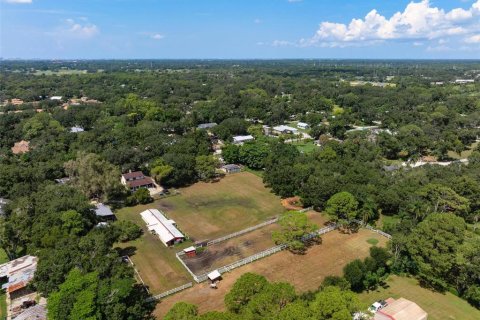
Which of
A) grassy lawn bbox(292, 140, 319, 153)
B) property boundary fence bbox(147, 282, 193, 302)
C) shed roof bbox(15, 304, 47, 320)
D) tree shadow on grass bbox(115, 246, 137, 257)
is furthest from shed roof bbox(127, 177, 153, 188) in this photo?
grassy lawn bbox(292, 140, 319, 153)

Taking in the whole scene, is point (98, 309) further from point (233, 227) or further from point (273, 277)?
point (233, 227)

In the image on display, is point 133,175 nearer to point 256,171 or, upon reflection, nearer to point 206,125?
point 256,171

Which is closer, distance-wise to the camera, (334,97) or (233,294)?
(233,294)

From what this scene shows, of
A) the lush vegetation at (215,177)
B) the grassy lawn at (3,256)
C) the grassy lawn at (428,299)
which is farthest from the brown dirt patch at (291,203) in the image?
the grassy lawn at (3,256)

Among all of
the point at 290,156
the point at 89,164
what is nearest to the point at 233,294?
the point at 89,164

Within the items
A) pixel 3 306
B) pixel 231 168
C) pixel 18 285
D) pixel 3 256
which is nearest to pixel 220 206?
pixel 231 168

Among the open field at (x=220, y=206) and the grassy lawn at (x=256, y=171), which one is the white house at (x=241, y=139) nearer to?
the grassy lawn at (x=256, y=171)

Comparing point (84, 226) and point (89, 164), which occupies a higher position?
point (89, 164)
